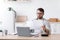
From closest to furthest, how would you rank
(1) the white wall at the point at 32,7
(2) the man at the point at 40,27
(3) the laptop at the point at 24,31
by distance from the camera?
1. (3) the laptop at the point at 24,31
2. (2) the man at the point at 40,27
3. (1) the white wall at the point at 32,7

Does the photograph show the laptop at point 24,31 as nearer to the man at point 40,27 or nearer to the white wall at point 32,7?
the man at point 40,27

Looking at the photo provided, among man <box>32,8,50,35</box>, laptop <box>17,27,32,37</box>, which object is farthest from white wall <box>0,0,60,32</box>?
laptop <box>17,27,32,37</box>

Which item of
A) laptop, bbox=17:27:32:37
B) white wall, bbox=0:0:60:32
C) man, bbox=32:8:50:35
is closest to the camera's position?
laptop, bbox=17:27:32:37

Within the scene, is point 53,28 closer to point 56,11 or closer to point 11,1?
point 56,11

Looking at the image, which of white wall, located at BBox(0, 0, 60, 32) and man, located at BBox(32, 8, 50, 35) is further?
white wall, located at BBox(0, 0, 60, 32)

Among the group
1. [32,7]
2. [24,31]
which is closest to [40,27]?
Result: [24,31]

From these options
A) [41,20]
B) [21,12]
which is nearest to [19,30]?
[41,20]

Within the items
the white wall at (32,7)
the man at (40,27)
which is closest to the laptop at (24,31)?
the man at (40,27)

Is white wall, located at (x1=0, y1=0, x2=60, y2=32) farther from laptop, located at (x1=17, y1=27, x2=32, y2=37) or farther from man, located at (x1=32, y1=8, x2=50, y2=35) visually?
Result: laptop, located at (x1=17, y1=27, x2=32, y2=37)

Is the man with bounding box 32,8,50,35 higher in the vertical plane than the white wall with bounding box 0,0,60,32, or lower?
lower

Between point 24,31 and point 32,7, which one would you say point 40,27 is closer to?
point 24,31

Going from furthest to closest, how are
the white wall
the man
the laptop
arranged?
the white wall < the man < the laptop

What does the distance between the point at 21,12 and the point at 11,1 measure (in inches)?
21.0

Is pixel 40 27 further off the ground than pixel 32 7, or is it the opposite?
pixel 32 7
